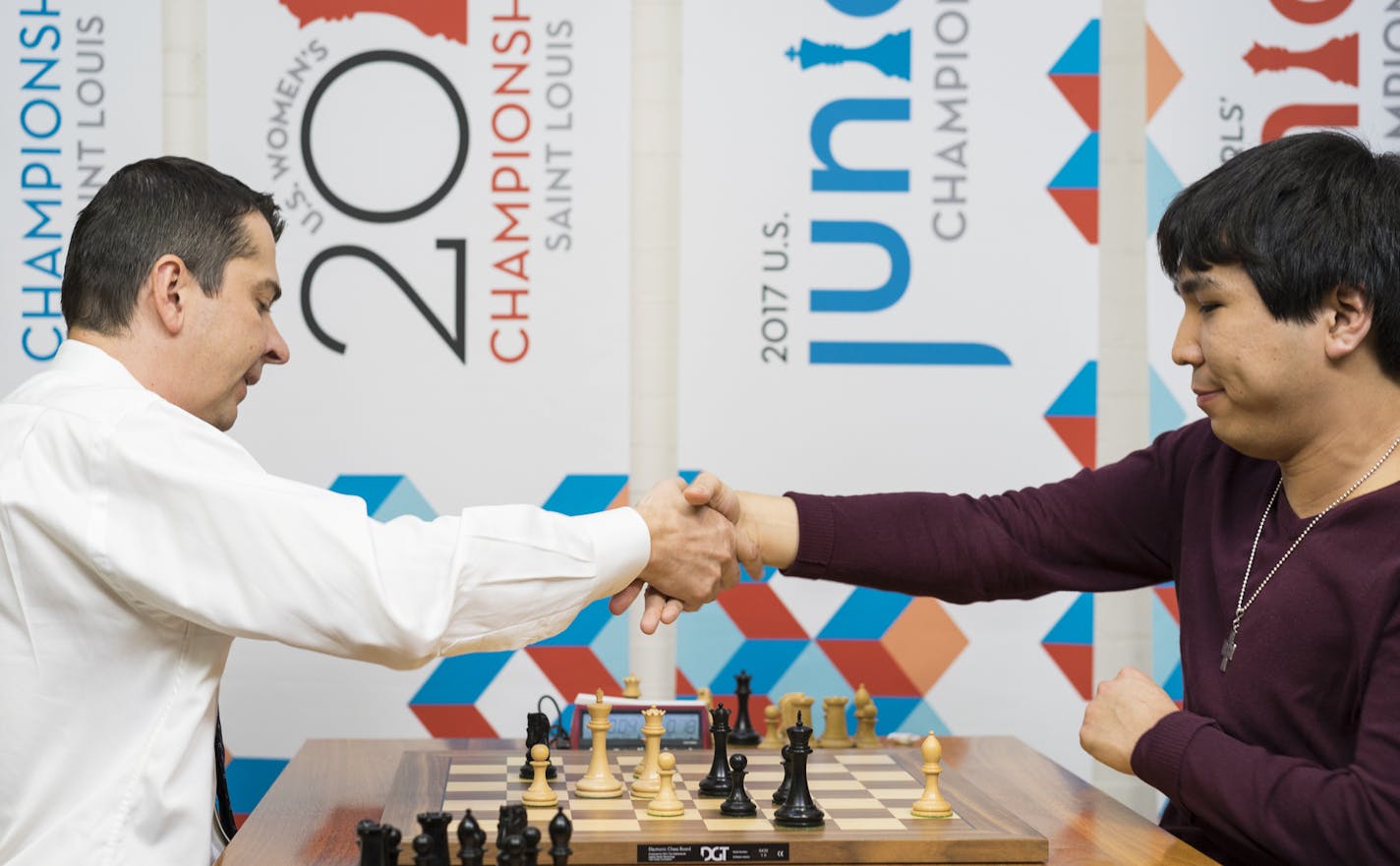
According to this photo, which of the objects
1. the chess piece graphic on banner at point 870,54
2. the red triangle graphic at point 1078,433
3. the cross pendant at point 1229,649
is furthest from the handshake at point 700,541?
the chess piece graphic on banner at point 870,54

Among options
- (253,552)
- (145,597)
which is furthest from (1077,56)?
(145,597)

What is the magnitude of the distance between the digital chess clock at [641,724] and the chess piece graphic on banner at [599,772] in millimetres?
300

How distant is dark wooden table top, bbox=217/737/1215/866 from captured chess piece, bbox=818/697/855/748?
0.29 m

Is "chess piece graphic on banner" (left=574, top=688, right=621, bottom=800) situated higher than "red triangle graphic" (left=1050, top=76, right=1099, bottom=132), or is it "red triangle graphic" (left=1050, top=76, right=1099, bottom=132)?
"red triangle graphic" (left=1050, top=76, right=1099, bottom=132)

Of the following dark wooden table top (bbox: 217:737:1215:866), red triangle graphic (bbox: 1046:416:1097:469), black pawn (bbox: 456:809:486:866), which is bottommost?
dark wooden table top (bbox: 217:737:1215:866)

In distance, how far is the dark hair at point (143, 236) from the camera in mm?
1905

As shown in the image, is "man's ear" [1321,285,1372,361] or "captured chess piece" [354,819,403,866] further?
"man's ear" [1321,285,1372,361]

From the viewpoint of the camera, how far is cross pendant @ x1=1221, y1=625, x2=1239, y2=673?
1882 millimetres

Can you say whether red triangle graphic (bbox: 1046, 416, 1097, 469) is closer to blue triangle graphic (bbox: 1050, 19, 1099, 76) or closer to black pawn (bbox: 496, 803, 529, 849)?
blue triangle graphic (bbox: 1050, 19, 1099, 76)

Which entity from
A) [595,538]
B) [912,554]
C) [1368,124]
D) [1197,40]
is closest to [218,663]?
[595,538]

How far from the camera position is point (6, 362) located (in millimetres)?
3082

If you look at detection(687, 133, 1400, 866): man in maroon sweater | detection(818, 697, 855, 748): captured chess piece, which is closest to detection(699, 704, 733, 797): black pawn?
detection(687, 133, 1400, 866): man in maroon sweater

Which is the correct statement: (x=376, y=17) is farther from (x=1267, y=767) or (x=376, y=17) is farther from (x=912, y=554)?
(x=1267, y=767)

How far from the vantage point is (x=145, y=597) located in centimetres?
166
